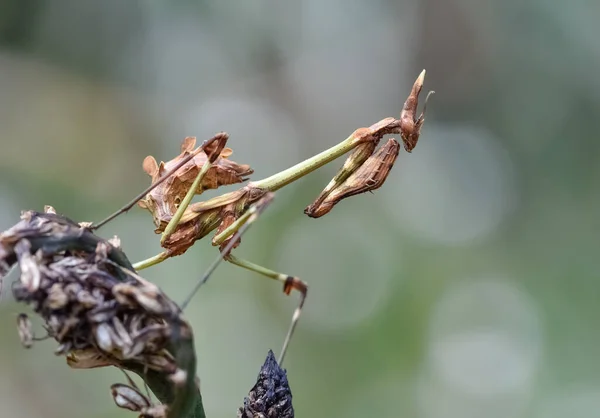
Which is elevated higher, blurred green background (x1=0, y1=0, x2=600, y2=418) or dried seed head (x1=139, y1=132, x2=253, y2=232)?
blurred green background (x1=0, y1=0, x2=600, y2=418)

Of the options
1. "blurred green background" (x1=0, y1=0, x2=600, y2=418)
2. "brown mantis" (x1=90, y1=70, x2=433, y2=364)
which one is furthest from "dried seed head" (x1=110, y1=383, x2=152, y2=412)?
"blurred green background" (x1=0, y1=0, x2=600, y2=418)

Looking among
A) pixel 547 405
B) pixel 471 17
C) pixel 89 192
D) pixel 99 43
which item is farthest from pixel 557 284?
pixel 99 43

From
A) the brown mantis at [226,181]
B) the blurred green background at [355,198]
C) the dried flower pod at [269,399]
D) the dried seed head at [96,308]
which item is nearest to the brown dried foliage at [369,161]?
the brown mantis at [226,181]

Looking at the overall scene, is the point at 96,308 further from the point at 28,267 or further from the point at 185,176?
the point at 185,176

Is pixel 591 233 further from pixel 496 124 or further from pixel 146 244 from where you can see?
pixel 146 244

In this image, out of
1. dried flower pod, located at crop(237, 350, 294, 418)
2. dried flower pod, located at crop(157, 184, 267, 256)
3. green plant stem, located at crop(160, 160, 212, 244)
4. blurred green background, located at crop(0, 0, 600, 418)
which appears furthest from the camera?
blurred green background, located at crop(0, 0, 600, 418)

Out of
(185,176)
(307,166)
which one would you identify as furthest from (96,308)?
(307,166)

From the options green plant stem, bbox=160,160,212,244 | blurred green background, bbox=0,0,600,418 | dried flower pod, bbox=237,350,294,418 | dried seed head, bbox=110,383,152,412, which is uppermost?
blurred green background, bbox=0,0,600,418

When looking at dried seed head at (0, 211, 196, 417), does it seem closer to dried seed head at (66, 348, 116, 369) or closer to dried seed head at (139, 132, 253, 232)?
dried seed head at (66, 348, 116, 369)
